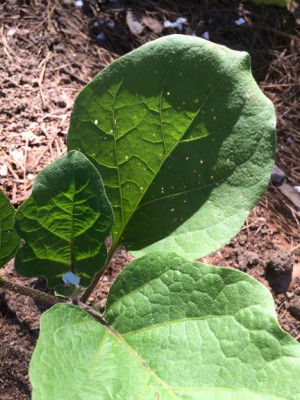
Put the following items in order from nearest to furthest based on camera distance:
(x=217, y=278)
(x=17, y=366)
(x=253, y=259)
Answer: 1. (x=217, y=278)
2. (x=17, y=366)
3. (x=253, y=259)

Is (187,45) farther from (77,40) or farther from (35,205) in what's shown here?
(77,40)

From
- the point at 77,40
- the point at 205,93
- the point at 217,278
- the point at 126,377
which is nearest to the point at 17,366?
the point at 126,377

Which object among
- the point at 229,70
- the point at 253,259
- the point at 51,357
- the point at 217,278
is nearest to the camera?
the point at 51,357

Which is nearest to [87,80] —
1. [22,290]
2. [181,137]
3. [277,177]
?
[277,177]

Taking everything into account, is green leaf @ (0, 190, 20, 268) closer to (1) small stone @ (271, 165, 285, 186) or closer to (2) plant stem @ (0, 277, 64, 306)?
(2) plant stem @ (0, 277, 64, 306)

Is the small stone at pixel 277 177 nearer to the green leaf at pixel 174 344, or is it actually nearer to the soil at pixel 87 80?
the soil at pixel 87 80
